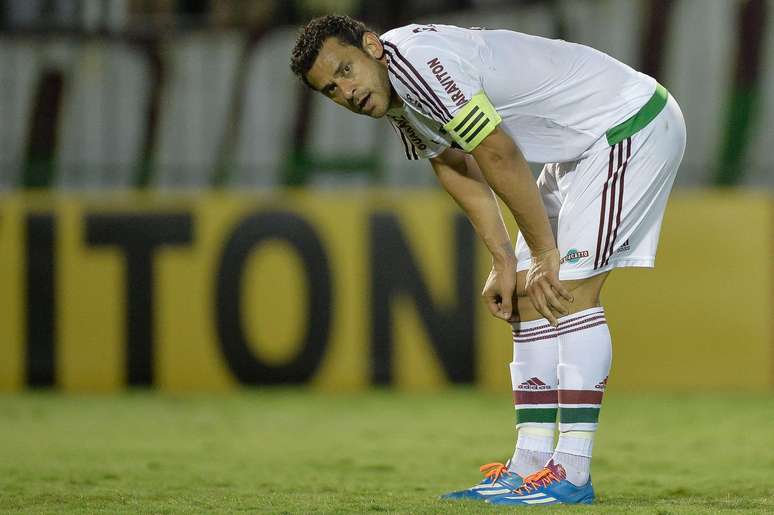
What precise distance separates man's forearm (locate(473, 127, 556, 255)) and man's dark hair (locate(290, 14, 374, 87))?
1.52 feet

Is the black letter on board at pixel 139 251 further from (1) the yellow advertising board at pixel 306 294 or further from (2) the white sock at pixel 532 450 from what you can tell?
(2) the white sock at pixel 532 450

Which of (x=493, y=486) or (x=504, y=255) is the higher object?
(x=504, y=255)

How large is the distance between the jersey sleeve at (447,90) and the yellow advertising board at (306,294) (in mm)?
4545

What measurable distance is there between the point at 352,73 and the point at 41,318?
207 inches

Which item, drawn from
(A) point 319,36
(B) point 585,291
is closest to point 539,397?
(B) point 585,291

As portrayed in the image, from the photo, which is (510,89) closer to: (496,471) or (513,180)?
(513,180)

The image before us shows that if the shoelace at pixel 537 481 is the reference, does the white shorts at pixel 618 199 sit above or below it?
above

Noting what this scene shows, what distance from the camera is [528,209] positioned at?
3467 millimetres

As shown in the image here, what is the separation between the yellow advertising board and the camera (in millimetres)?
7781

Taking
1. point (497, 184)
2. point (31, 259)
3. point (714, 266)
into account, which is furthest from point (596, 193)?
point (31, 259)

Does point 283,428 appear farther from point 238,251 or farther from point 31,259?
point 31,259

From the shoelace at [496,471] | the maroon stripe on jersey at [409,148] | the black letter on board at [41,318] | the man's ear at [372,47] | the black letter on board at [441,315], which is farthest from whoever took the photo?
the black letter on board at [41,318]

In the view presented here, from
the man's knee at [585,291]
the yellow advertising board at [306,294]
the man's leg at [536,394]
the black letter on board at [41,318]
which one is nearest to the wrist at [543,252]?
the man's knee at [585,291]

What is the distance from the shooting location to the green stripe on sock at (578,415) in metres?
3.59
